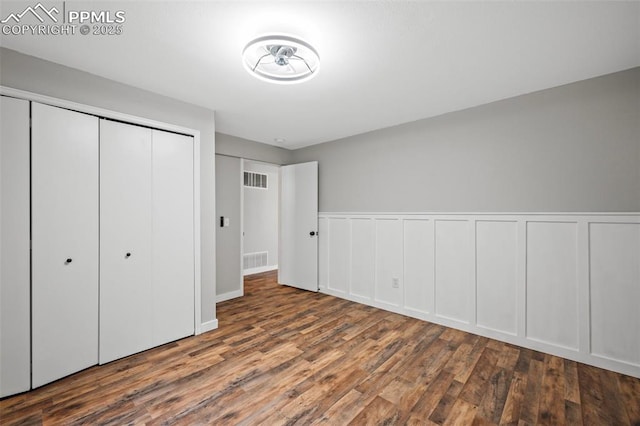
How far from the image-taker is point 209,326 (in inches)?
121

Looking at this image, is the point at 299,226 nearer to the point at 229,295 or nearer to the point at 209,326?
the point at 229,295

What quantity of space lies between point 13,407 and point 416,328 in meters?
3.46

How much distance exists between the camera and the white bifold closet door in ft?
7.86

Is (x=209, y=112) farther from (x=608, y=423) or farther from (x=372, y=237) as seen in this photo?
(x=608, y=423)

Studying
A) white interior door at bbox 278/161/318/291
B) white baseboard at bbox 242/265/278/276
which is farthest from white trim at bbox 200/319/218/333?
white baseboard at bbox 242/265/278/276

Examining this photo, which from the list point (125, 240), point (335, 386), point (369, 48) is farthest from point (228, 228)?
point (369, 48)

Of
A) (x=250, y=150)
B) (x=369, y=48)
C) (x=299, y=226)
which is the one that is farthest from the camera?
(x=299, y=226)

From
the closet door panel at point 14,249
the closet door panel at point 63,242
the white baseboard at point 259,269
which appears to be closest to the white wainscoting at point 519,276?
the white baseboard at point 259,269

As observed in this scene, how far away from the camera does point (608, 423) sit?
1718mm

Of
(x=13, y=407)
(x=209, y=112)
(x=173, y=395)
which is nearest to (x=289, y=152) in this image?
(x=209, y=112)

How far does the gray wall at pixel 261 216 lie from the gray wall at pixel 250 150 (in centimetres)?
85

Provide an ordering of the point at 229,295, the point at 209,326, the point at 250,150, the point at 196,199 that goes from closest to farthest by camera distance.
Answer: the point at 196,199
the point at 209,326
the point at 229,295
the point at 250,150

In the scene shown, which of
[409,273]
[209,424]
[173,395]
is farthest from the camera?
[409,273]

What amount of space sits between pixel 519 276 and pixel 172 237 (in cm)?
355
